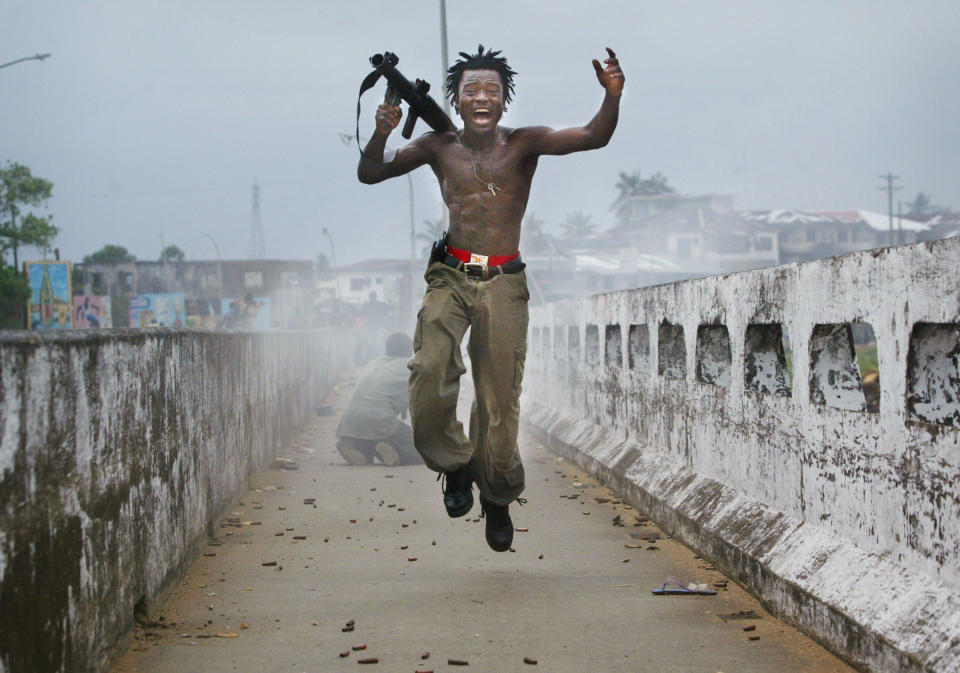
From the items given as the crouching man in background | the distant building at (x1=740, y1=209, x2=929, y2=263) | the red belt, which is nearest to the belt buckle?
the red belt

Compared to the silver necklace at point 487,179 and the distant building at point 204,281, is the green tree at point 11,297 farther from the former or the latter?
the distant building at point 204,281

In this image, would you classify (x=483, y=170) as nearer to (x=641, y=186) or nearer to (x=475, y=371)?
(x=475, y=371)

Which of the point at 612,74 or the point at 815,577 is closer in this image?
the point at 815,577

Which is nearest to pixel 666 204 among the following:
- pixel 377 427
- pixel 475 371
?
pixel 377 427

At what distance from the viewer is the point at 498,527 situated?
6.11 metres

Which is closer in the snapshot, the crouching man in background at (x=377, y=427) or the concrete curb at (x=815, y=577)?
the concrete curb at (x=815, y=577)

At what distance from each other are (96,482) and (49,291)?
57577mm

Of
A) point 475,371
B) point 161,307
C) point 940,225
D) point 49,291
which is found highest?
point 940,225

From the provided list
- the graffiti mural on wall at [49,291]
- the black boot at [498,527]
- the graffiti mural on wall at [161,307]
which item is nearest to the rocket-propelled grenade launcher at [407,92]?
the black boot at [498,527]

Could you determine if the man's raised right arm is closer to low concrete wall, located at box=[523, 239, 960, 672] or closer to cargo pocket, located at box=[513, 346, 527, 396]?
cargo pocket, located at box=[513, 346, 527, 396]

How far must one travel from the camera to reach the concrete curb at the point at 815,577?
3.84 meters

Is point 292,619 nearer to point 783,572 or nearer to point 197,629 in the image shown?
point 197,629

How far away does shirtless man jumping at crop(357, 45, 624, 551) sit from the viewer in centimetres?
576

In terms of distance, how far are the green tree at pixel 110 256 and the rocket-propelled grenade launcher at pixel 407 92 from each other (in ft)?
361
